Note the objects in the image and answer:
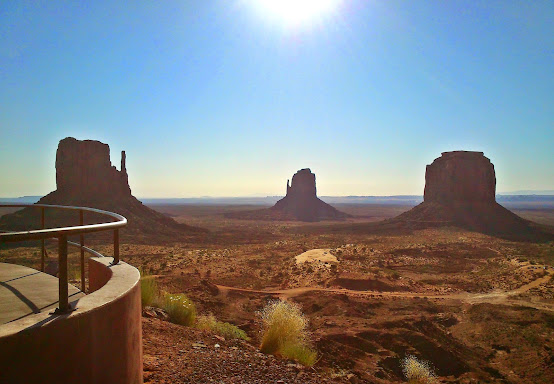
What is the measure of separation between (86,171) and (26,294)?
4669 cm

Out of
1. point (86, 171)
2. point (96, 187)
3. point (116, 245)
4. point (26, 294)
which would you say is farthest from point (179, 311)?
point (86, 171)

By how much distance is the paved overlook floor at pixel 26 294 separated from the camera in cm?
324

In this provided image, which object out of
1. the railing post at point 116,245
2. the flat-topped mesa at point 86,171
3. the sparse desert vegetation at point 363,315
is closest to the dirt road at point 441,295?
the sparse desert vegetation at point 363,315

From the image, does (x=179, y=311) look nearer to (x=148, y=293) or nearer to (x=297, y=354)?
(x=148, y=293)

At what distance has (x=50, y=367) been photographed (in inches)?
83.6

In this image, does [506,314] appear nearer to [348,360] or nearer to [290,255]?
[348,360]

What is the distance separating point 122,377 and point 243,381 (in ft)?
8.32

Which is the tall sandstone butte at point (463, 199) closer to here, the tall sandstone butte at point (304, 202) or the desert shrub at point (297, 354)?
the tall sandstone butte at point (304, 202)

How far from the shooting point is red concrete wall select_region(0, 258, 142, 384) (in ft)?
6.56

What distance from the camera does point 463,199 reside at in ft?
185

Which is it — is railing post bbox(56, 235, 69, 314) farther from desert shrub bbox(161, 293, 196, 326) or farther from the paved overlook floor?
desert shrub bbox(161, 293, 196, 326)

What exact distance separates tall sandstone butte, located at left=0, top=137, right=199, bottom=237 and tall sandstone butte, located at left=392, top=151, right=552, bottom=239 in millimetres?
36744

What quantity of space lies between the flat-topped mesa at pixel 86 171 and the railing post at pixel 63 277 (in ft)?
154

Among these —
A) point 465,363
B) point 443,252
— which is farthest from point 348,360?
point 443,252
